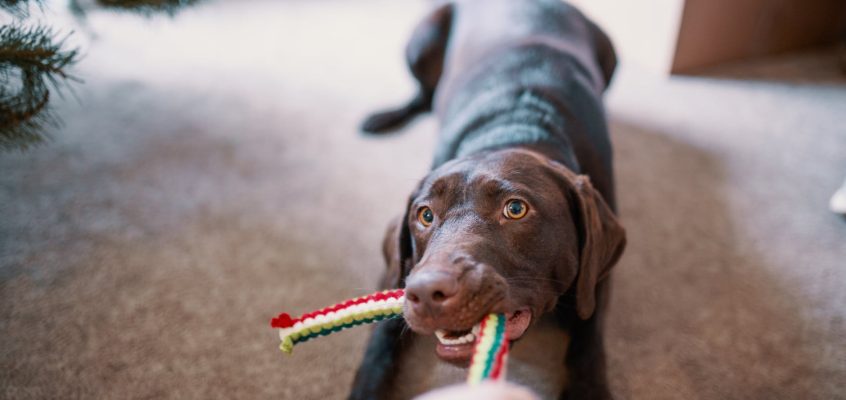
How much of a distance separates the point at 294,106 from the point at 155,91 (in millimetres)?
726

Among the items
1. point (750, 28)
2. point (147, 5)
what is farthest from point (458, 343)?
point (750, 28)

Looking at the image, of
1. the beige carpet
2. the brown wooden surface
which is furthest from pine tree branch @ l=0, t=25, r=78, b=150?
the brown wooden surface

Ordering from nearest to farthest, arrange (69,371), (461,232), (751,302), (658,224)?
(461,232)
(69,371)
(751,302)
(658,224)

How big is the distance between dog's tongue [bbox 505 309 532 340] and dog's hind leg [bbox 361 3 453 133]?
5.11 ft

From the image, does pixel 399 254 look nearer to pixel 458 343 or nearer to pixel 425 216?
pixel 425 216

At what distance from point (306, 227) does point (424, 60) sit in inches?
40.4

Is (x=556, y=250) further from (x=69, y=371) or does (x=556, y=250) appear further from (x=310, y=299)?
(x=69, y=371)

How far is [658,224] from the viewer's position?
2.12 meters

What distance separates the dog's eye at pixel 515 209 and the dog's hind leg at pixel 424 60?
1469 millimetres

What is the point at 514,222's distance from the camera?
4.24 ft

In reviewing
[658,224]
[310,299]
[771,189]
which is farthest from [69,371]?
[771,189]

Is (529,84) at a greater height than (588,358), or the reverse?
(529,84)

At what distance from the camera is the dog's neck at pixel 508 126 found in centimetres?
173

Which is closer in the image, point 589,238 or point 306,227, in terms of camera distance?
point 589,238
